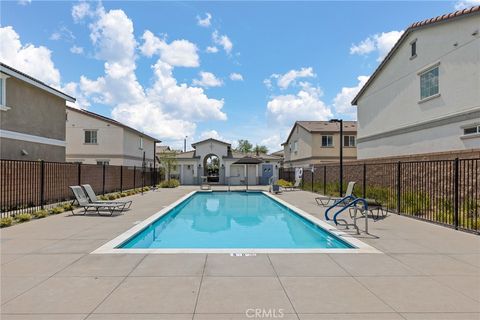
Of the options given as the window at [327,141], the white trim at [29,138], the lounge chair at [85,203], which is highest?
the window at [327,141]

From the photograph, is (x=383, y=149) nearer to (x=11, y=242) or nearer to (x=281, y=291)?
(x=281, y=291)

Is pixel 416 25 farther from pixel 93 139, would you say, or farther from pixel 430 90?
pixel 93 139

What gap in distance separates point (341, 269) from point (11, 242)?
23.4 feet

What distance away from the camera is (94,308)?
3.57m

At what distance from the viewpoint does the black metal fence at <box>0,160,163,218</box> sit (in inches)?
429

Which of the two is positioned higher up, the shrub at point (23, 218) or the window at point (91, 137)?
the window at point (91, 137)

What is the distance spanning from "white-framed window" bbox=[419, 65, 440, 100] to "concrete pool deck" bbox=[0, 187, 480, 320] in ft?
36.5

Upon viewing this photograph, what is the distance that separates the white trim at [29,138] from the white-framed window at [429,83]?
21.5 meters

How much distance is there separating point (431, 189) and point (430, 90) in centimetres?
750

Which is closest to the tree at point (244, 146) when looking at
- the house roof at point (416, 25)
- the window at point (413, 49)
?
the house roof at point (416, 25)

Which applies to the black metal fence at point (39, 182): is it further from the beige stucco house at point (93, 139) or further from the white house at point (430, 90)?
the white house at point (430, 90)

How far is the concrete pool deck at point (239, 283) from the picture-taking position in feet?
11.6

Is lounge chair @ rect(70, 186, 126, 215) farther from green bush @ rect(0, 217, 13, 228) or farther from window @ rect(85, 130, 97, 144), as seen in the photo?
window @ rect(85, 130, 97, 144)

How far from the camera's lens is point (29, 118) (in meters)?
16.2
